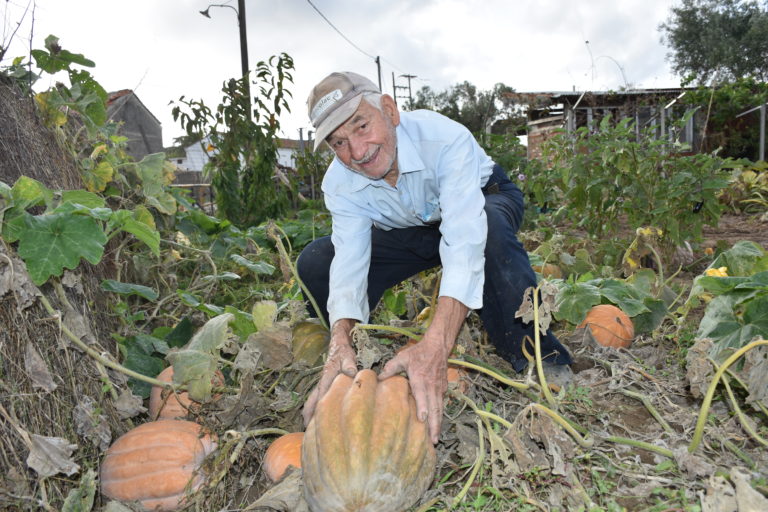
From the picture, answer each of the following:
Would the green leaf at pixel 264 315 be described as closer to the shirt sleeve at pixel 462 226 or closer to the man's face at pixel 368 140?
the man's face at pixel 368 140

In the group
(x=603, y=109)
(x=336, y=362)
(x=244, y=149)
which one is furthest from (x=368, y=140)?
(x=603, y=109)

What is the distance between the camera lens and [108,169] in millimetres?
→ 2990

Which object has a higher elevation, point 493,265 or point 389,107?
point 389,107

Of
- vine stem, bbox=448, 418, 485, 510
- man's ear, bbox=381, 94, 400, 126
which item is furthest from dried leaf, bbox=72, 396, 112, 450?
man's ear, bbox=381, 94, 400, 126

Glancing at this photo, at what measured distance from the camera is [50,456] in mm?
1606

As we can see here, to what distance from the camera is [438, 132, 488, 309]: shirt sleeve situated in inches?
80.9

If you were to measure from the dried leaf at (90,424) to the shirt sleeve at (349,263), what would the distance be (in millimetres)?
820

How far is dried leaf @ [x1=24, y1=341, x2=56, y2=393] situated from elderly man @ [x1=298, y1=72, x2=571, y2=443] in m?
0.72

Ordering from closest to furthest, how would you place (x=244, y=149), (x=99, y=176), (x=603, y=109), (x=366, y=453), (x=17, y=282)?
(x=366, y=453), (x=17, y=282), (x=99, y=176), (x=244, y=149), (x=603, y=109)

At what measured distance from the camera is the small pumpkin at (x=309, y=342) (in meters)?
2.48

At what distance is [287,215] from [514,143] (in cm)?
336

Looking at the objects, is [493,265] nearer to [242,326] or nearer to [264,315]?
[264,315]

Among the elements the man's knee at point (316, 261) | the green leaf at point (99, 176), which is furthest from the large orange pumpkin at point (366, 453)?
the green leaf at point (99, 176)

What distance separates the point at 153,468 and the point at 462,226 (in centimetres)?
123
